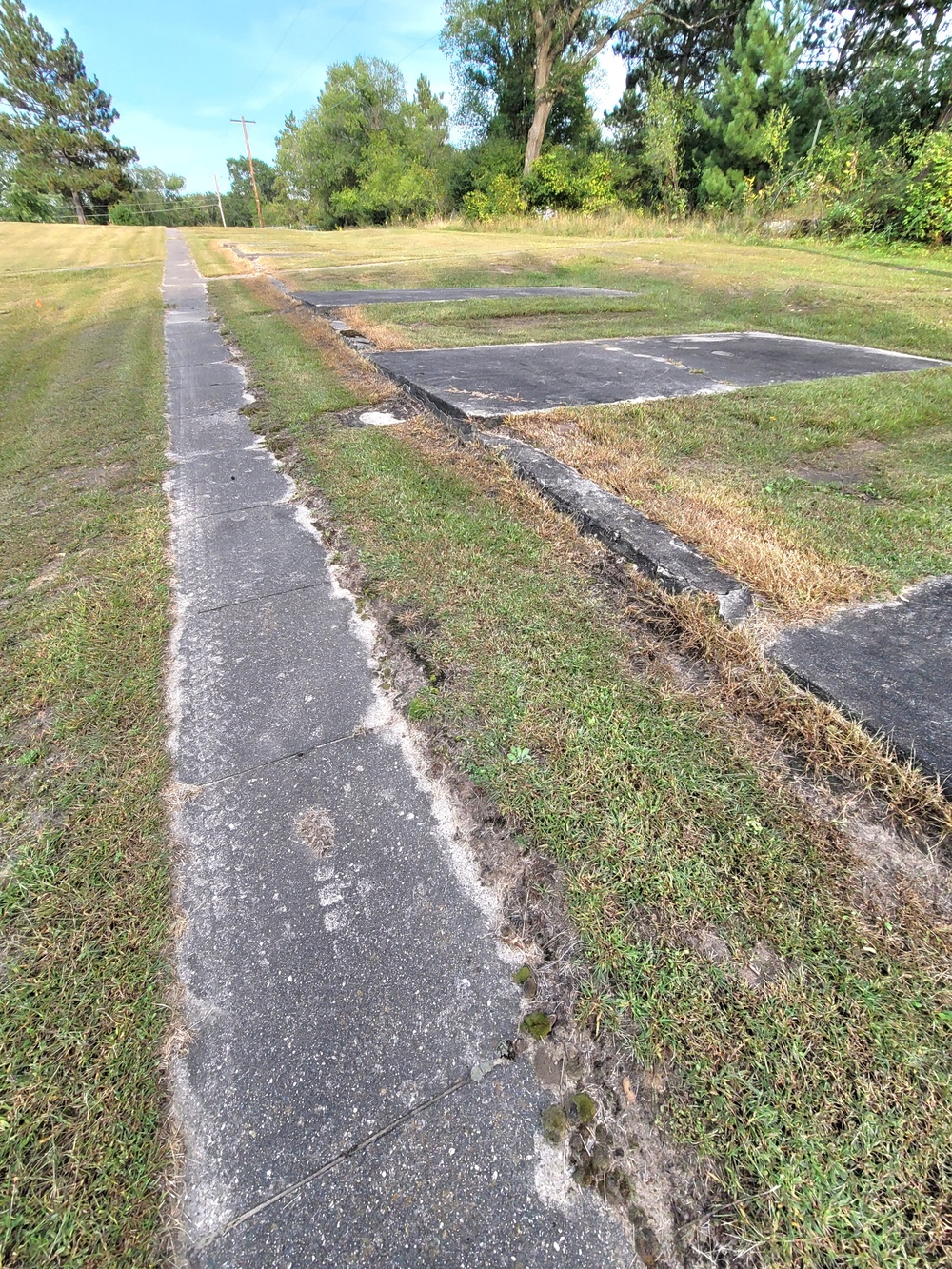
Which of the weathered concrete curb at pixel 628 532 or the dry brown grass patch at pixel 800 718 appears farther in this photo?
the weathered concrete curb at pixel 628 532

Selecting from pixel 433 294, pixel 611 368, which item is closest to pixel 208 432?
pixel 611 368

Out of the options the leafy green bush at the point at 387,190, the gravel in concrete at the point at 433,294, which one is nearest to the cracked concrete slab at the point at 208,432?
the gravel in concrete at the point at 433,294

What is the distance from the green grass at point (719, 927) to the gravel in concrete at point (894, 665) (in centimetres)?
36

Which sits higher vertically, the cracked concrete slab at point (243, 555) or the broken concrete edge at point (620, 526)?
the broken concrete edge at point (620, 526)

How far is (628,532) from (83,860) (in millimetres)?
2273

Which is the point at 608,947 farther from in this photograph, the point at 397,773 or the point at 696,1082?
the point at 397,773

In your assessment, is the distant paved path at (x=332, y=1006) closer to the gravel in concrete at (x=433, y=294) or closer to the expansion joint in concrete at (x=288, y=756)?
the expansion joint in concrete at (x=288, y=756)

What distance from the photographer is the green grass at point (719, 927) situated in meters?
0.96

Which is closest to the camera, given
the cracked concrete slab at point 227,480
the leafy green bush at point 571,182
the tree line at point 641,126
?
the cracked concrete slab at point 227,480

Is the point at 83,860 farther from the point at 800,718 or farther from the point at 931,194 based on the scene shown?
the point at 931,194

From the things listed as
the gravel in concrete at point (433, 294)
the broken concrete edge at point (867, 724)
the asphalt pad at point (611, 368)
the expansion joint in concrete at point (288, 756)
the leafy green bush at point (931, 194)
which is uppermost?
the leafy green bush at point (931, 194)

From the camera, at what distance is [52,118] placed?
45.9 metres

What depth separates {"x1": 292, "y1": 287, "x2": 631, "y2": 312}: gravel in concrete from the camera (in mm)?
8688

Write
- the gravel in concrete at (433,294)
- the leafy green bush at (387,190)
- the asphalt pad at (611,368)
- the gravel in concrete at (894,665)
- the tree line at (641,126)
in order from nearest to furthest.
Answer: the gravel in concrete at (894,665) → the asphalt pad at (611,368) → the gravel in concrete at (433,294) → the tree line at (641,126) → the leafy green bush at (387,190)
